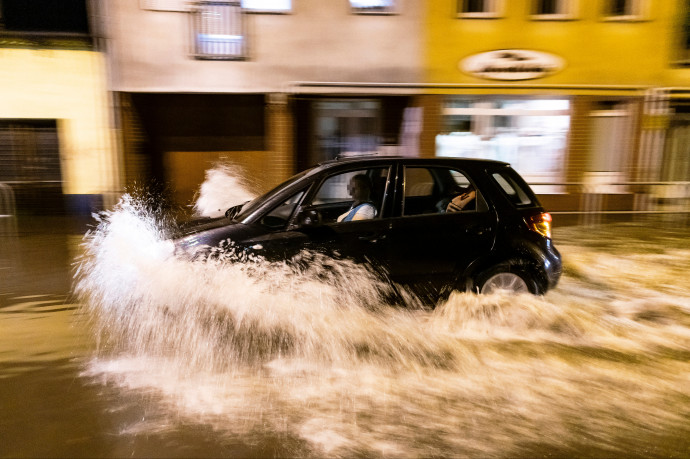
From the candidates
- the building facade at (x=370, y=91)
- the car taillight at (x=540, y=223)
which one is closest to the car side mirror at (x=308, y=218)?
the car taillight at (x=540, y=223)

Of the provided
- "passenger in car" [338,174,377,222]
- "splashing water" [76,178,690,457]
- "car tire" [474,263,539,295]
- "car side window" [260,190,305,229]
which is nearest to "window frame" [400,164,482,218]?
"passenger in car" [338,174,377,222]

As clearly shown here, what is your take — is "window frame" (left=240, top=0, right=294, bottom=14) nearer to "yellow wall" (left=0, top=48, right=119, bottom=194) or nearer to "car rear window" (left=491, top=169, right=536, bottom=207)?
"yellow wall" (left=0, top=48, right=119, bottom=194)

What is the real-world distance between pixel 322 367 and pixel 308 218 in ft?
4.40

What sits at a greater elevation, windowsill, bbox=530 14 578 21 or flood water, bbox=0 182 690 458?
windowsill, bbox=530 14 578 21

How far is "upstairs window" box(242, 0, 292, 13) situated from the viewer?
10586 millimetres

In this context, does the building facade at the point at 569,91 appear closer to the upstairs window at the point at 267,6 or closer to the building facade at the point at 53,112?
the upstairs window at the point at 267,6

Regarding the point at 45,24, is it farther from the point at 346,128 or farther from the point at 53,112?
the point at 346,128

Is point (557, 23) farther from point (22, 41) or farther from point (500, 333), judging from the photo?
point (22, 41)

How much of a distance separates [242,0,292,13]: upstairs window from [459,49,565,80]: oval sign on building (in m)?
3.98

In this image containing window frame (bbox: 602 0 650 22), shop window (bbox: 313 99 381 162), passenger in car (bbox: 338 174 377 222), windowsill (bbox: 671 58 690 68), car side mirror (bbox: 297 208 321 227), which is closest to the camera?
car side mirror (bbox: 297 208 321 227)

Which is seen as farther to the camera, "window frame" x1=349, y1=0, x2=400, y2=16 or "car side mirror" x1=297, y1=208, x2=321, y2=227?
"window frame" x1=349, y1=0, x2=400, y2=16

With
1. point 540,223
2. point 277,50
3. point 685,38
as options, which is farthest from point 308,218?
point 685,38

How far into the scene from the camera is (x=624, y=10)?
1120 centimetres

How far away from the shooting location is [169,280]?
467cm
